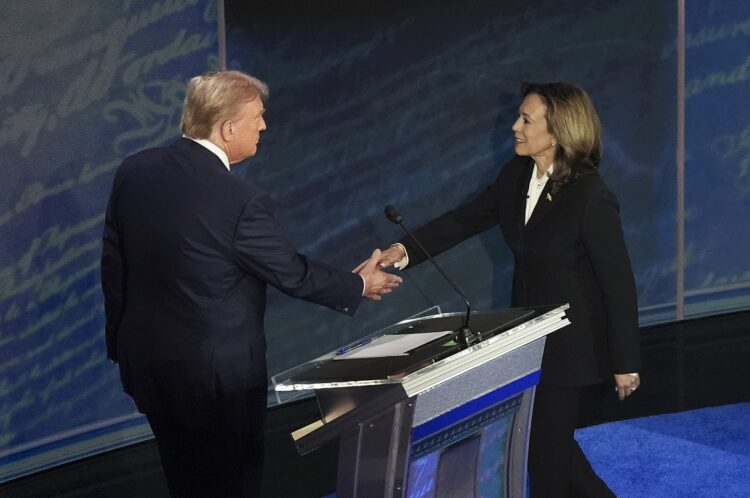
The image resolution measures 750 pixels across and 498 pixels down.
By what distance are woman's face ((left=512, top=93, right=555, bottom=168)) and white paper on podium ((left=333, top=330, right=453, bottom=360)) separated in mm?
822

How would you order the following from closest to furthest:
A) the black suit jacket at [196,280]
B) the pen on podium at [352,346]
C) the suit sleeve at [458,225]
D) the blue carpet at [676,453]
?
the pen on podium at [352,346]
the black suit jacket at [196,280]
the suit sleeve at [458,225]
the blue carpet at [676,453]

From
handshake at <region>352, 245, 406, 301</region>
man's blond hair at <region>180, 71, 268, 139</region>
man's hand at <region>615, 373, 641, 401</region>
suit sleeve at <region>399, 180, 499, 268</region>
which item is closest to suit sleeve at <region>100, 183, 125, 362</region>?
man's blond hair at <region>180, 71, 268, 139</region>

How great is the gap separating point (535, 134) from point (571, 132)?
0.11 m

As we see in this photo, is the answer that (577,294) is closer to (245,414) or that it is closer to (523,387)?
(523,387)

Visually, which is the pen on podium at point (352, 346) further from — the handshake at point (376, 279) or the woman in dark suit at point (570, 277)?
the woman in dark suit at point (570, 277)

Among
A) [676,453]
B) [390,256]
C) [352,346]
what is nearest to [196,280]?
[352,346]

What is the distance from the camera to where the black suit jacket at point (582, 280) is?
9.37ft

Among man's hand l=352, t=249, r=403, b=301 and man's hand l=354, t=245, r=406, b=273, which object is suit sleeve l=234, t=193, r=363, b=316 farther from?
man's hand l=354, t=245, r=406, b=273

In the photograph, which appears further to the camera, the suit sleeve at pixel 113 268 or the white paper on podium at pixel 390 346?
the suit sleeve at pixel 113 268

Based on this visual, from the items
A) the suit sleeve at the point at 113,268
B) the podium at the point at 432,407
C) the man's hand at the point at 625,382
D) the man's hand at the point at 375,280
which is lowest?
the man's hand at the point at 625,382

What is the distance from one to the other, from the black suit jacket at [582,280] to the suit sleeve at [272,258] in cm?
60

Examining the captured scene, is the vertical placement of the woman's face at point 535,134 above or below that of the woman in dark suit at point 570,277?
above

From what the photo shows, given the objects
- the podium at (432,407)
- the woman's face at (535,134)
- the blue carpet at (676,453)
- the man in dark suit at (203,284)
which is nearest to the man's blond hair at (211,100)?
the man in dark suit at (203,284)

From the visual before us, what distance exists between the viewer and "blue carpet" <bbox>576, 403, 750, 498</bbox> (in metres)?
3.58
